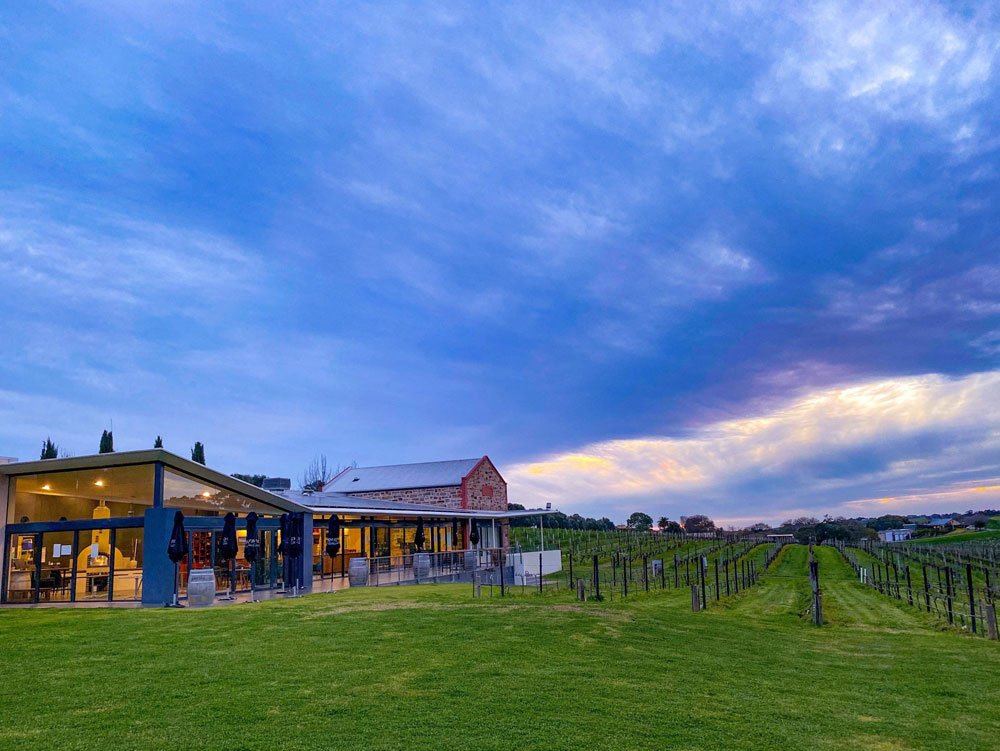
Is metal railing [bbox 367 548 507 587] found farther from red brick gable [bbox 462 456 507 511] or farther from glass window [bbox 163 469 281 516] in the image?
red brick gable [bbox 462 456 507 511]

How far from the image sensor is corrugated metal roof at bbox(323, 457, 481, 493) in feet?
144

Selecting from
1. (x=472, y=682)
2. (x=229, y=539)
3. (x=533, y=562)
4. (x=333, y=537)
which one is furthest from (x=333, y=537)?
(x=472, y=682)

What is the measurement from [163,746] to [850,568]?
156ft

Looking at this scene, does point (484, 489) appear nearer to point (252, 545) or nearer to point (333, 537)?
point (333, 537)

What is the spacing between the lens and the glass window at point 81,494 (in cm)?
1894

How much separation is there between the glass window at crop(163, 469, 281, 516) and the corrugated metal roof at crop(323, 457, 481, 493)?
20828 millimetres

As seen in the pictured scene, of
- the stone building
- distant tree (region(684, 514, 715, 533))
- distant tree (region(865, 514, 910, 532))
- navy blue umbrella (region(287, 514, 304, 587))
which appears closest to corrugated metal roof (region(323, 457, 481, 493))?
the stone building

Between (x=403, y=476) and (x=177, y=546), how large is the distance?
94.6 feet

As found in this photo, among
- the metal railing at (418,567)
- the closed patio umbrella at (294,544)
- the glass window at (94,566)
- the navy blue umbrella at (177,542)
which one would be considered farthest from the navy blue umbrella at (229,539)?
the metal railing at (418,567)

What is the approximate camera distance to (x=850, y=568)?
4594 cm

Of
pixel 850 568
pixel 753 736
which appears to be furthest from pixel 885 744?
pixel 850 568

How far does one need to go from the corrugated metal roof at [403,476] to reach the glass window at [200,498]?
20.8 metres

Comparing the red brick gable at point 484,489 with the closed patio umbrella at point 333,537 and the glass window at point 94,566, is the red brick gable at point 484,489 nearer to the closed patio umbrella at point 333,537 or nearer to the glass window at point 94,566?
the closed patio umbrella at point 333,537

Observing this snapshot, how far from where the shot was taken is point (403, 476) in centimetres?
4603
